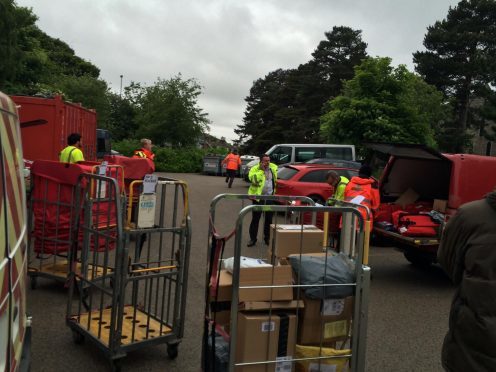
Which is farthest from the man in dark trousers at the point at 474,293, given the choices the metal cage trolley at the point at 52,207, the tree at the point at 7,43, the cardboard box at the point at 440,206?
the tree at the point at 7,43

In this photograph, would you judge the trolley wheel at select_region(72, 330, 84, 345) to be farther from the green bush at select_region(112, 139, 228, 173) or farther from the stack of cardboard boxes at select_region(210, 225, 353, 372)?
the green bush at select_region(112, 139, 228, 173)

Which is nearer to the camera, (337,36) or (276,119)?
(337,36)

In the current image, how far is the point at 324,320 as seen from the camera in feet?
11.0

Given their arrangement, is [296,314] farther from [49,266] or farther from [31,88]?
[31,88]

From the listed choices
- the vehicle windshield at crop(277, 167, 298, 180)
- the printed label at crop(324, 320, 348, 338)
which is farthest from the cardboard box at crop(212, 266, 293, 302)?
the vehicle windshield at crop(277, 167, 298, 180)

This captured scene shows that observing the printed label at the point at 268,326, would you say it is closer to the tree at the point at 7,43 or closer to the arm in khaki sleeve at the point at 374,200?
the arm in khaki sleeve at the point at 374,200

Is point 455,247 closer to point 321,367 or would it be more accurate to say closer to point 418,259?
point 321,367

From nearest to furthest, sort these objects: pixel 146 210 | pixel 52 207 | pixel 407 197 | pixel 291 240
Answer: pixel 291 240
pixel 146 210
pixel 52 207
pixel 407 197

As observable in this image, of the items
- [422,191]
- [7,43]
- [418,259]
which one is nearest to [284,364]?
[418,259]

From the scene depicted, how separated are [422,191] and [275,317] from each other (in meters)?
6.77

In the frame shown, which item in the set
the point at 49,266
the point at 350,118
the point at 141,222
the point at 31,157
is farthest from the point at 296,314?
the point at 350,118

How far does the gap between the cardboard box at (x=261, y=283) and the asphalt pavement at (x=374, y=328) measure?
4.97ft

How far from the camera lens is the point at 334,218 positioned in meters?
7.07

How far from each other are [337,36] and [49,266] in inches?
2162
